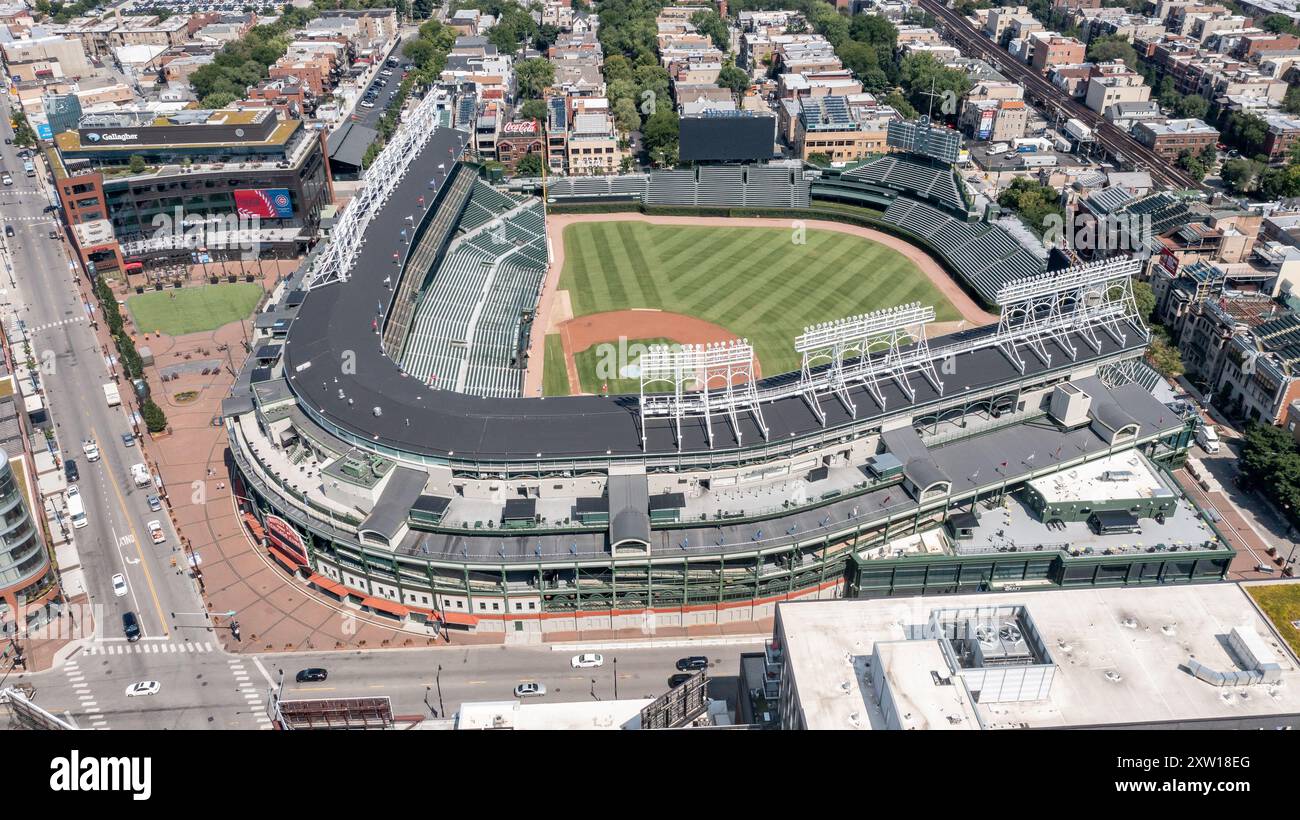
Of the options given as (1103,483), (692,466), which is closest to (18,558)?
(692,466)

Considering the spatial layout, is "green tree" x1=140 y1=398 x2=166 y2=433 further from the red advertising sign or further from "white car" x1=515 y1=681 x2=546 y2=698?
"white car" x1=515 y1=681 x2=546 y2=698

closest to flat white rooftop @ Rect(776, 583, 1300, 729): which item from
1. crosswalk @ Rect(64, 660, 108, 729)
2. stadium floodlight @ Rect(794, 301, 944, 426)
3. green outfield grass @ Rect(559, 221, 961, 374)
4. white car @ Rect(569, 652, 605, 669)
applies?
white car @ Rect(569, 652, 605, 669)

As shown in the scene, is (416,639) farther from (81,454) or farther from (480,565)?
(81,454)

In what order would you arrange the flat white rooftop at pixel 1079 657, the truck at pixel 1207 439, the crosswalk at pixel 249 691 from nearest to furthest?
the flat white rooftop at pixel 1079 657 → the crosswalk at pixel 249 691 → the truck at pixel 1207 439

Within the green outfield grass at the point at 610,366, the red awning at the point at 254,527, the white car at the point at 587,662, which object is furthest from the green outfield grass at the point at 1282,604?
the red awning at the point at 254,527

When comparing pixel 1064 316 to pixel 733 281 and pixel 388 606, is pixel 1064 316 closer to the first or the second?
pixel 733 281

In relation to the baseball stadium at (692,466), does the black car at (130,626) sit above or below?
below

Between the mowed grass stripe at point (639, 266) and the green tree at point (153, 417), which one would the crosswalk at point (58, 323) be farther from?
the mowed grass stripe at point (639, 266)
